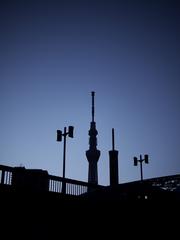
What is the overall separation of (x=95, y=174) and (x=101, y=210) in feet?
273

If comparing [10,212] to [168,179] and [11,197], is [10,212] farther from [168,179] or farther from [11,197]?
[168,179]

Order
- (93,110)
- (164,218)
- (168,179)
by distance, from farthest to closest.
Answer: (93,110)
(168,179)
(164,218)

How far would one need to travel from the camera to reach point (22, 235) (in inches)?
567

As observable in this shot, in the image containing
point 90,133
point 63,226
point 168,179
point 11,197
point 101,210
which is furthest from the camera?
point 90,133

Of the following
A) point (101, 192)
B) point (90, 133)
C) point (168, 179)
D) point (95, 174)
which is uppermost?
point (90, 133)

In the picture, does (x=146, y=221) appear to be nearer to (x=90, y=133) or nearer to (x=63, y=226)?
(x=63, y=226)

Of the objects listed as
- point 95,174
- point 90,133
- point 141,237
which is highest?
point 90,133

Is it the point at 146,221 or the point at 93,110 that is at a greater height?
the point at 93,110

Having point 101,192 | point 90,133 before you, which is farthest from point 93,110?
point 101,192

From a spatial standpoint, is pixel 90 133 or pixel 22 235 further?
pixel 90 133

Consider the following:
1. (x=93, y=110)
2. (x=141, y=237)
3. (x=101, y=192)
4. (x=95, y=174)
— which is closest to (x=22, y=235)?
(x=101, y=192)

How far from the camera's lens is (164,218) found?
19.1m

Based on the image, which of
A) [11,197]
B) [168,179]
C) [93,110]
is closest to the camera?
[11,197]

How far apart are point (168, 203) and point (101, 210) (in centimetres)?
489
